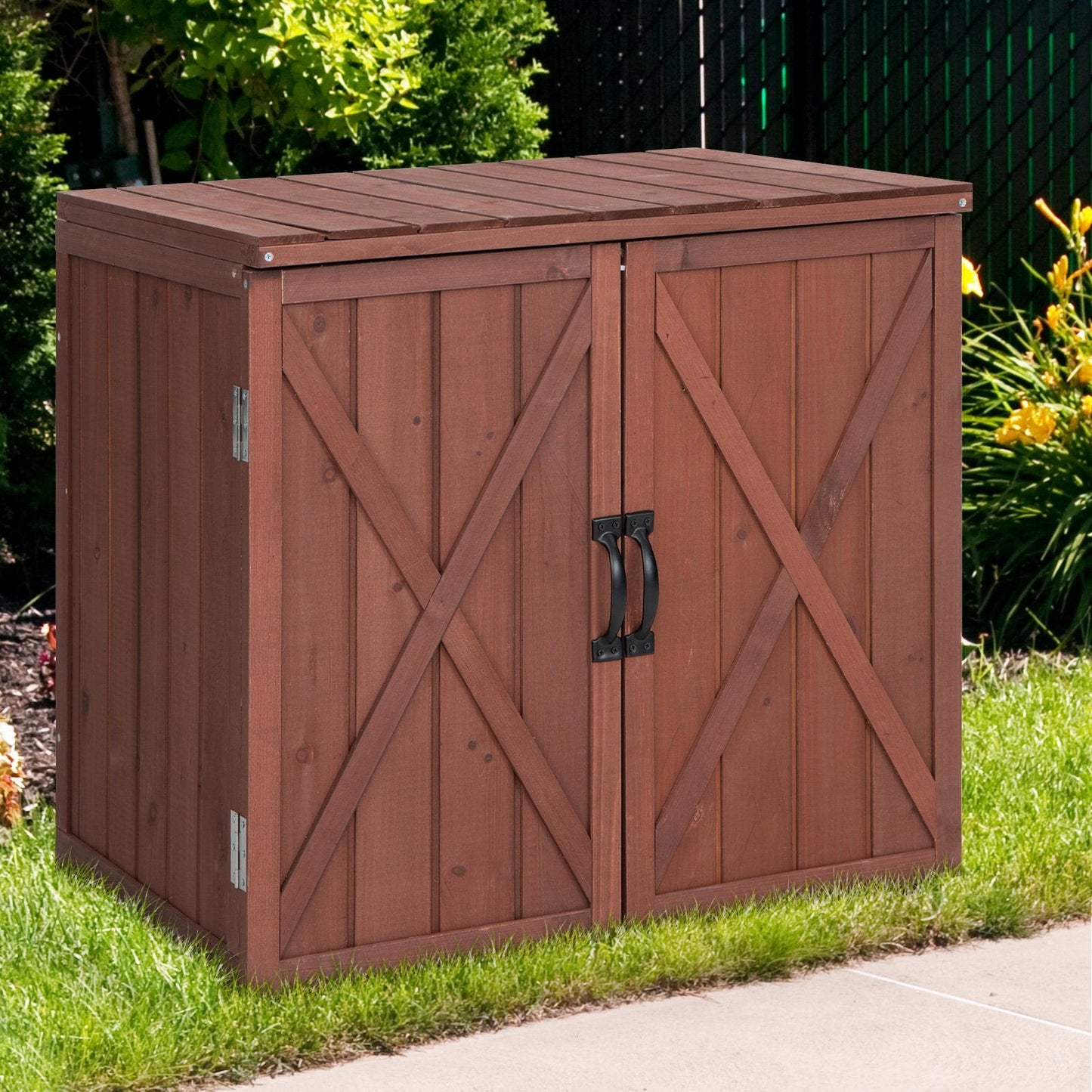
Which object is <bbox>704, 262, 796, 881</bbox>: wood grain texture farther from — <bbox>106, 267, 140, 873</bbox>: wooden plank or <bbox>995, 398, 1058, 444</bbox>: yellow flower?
<bbox>995, 398, 1058, 444</bbox>: yellow flower

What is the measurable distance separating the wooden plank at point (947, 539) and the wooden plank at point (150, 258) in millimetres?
1668

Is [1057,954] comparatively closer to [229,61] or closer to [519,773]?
[519,773]

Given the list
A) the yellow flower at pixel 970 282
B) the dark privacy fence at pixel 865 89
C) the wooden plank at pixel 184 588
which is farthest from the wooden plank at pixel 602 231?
the dark privacy fence at pixel 865 89

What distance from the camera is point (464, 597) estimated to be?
15.1 ft

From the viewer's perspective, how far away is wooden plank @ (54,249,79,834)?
198 inches

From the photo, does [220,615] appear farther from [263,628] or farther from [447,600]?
[447,600]

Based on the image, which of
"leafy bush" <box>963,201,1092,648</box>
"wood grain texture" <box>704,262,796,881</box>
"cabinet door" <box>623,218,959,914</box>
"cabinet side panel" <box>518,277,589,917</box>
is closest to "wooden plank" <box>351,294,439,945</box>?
"cabinet side panel" <box>518,277,589,917</box>

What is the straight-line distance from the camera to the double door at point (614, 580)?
14.6 feet

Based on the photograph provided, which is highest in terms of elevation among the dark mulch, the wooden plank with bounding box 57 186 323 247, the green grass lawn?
the wooden plank with bounding box 57 186 323 247

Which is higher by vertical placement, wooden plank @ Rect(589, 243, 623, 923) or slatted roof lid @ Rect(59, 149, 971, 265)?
slatted roof lid @ Rect(59, 149, 971, 265)

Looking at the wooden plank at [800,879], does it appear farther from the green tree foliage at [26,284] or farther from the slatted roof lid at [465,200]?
the green tree foliage at [26,284]

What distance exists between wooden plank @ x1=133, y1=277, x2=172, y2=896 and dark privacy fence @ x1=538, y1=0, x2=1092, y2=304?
4270 millimetres

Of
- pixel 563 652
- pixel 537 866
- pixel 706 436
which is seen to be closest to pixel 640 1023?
pixel 537 866

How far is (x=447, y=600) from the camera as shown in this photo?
180 inches
